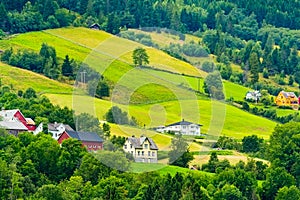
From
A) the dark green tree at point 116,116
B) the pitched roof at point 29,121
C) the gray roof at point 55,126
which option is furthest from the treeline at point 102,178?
the pitched roof at point 29,121

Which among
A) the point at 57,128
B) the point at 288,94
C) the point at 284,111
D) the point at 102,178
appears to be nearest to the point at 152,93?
the point at 57,128

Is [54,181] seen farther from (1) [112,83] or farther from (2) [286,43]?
(2) [286,43]

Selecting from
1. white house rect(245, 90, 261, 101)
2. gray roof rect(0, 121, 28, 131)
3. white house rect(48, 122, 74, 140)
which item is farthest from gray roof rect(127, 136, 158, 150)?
white house rect(245, 90, 261, 101)

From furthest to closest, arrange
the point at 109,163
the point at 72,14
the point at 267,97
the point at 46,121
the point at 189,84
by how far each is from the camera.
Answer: the point at 72,14, the point at 267,97, the point at 46,121, the point at 189,84, the point at 109,163

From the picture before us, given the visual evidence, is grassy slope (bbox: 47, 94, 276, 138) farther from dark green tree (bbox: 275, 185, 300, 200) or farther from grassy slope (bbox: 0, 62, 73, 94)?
dark green tree (bbox: 275, 185, 300, 200)

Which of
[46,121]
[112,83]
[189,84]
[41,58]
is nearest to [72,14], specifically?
[41,58]

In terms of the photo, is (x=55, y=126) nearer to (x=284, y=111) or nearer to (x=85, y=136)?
(x=85, y=136)
